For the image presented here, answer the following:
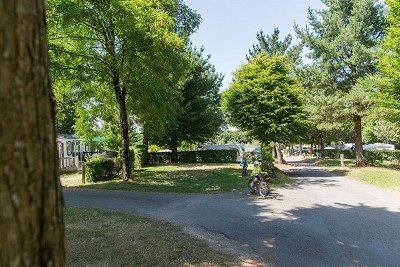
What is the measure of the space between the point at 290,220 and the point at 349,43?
21200 millimetres

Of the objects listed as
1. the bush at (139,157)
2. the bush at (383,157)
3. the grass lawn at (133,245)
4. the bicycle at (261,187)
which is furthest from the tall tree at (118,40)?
the bush at (383,157)

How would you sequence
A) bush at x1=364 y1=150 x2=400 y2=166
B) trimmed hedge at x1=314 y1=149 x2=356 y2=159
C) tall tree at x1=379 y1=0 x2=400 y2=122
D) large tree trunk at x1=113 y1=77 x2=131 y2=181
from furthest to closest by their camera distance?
trimmed hedge at x1=314 y1=149 x2=356 y2=159, bush at x1=364 y1=150 x2=400 y2=166, tall tree at x1=379 y1=0 x2=400 y2=122, large tree trunk at x1=113 y1=77 x2=131 y2=181

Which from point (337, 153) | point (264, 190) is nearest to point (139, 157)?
point (264, 190)

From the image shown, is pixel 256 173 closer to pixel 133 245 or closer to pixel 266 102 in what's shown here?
pixel 133 245

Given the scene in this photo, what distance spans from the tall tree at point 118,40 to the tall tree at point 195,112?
53.0ft

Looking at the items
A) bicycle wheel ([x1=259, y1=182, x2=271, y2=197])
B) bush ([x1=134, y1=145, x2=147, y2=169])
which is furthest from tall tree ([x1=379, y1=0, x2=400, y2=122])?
bush ([x1=134, y1=145, x2=147, y2=169])

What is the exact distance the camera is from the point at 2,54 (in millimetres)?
1563

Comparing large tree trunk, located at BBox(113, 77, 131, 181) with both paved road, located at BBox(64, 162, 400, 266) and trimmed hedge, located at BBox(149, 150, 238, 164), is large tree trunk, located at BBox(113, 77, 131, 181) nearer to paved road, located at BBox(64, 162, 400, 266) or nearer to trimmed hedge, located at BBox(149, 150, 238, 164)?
paved road, located at BBox(64, 162, 400, 266)

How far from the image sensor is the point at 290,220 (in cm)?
1003

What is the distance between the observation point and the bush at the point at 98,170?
19.5 meters

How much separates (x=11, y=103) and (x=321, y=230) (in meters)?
8.97

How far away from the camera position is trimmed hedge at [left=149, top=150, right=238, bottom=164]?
1444 inches

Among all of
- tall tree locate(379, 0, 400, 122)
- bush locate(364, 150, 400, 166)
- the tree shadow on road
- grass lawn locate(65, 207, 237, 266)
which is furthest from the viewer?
bush locate(364, 150, 400, 166)

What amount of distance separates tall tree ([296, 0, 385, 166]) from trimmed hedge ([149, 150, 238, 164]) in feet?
44.1
